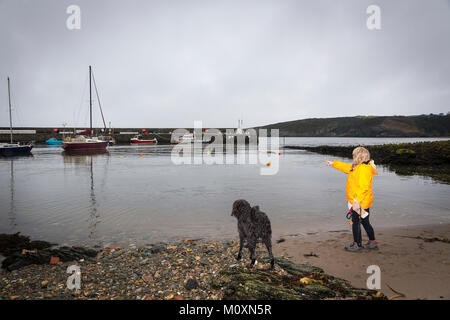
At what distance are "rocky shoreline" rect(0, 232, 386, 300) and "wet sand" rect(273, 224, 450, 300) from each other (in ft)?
1.49

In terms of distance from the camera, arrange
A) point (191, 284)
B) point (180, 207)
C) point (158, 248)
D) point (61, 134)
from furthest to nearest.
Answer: point (61, 134) < point (180, 207) < point (158, 248) < point (191, 284)

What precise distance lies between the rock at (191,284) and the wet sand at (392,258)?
95.1 inches

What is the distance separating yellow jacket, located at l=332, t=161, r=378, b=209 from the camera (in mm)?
5465

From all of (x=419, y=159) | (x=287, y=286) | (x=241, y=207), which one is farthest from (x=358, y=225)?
(x=419, y=159)

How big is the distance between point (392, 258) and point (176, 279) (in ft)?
15.3

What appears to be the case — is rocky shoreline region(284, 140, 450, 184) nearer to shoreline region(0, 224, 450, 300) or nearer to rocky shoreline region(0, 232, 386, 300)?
shoreline region(0, 224, 450, 300)

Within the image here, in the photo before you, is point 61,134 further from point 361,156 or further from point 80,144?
point 361,156

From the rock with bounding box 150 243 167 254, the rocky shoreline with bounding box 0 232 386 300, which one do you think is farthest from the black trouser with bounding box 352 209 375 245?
the rock with bounding box 150 243 167 254

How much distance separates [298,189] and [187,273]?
11.8 metres

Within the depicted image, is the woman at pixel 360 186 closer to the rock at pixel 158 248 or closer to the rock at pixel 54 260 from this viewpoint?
the rock at pixel 158 248

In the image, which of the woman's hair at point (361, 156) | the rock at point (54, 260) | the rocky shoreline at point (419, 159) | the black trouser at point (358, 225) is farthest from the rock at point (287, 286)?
the rocky shoreline at point (419, 159)

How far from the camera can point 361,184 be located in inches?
217
